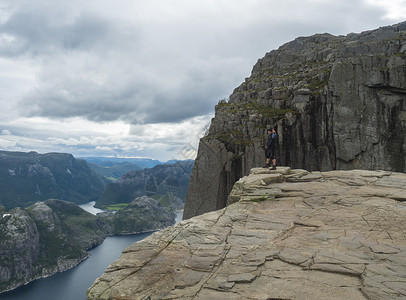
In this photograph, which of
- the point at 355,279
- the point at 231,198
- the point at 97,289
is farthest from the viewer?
the point at 231,198

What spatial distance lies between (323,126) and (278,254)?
5356 cm

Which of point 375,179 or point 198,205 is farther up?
point 375,179

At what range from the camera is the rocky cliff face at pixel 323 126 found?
55.6 m

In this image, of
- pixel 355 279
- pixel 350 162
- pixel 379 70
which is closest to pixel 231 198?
pixel 355 279

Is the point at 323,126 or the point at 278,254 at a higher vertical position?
the point at 323,126

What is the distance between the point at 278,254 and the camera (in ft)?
39.8

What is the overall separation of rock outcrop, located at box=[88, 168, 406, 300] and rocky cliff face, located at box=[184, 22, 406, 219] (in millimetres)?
40581

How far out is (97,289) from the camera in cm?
1089

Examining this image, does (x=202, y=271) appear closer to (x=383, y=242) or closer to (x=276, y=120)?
(x=383, y=242)

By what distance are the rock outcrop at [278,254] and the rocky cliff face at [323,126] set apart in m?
40.6

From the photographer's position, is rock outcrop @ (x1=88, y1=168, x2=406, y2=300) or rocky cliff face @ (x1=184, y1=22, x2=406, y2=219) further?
rocky cliff face @ (x1=184, y1=22, x2=406, y2=219)

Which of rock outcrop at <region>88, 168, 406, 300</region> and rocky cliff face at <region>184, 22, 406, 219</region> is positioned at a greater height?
rocky cliff face at <region>184, 22, 406, 219</region>

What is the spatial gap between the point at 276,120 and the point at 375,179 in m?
38.5

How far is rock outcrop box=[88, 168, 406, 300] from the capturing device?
9742mm
